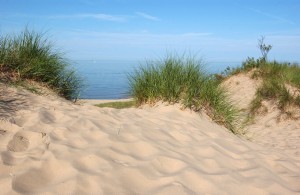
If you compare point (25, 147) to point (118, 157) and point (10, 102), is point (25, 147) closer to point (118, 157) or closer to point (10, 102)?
point (118, 157)

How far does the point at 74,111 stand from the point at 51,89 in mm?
1482

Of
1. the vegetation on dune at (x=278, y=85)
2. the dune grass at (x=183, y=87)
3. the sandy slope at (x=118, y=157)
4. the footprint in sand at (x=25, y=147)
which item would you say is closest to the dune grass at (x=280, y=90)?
the vegetation on dune at (x=278, y=85)

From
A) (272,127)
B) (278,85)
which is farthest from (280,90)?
(272,127)

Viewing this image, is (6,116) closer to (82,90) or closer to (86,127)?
(86,127)

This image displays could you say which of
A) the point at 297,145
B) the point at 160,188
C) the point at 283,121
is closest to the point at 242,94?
the point at 283,121

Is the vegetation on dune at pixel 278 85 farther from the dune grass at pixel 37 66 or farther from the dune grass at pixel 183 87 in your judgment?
the dune grass at pixel 37 66

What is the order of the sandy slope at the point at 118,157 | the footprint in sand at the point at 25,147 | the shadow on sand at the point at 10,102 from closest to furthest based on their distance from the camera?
the sandy slope at the point at 118,157 < the footprint in sand at the point at 25,147 < the shadow on sand at the point at 10,102

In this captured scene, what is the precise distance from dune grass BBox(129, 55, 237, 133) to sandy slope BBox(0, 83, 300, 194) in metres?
1.05

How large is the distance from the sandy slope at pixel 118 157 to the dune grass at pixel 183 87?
1047mm

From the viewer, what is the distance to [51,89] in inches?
223

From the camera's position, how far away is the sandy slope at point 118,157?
260 centimetres

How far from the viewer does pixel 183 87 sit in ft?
19.0

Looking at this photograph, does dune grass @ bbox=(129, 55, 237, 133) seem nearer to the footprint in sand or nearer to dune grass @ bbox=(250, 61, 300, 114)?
the footprint in sand

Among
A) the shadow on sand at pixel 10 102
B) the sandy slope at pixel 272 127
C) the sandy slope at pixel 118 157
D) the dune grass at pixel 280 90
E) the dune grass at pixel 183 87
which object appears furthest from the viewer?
the dune grass at pixel 280 90
